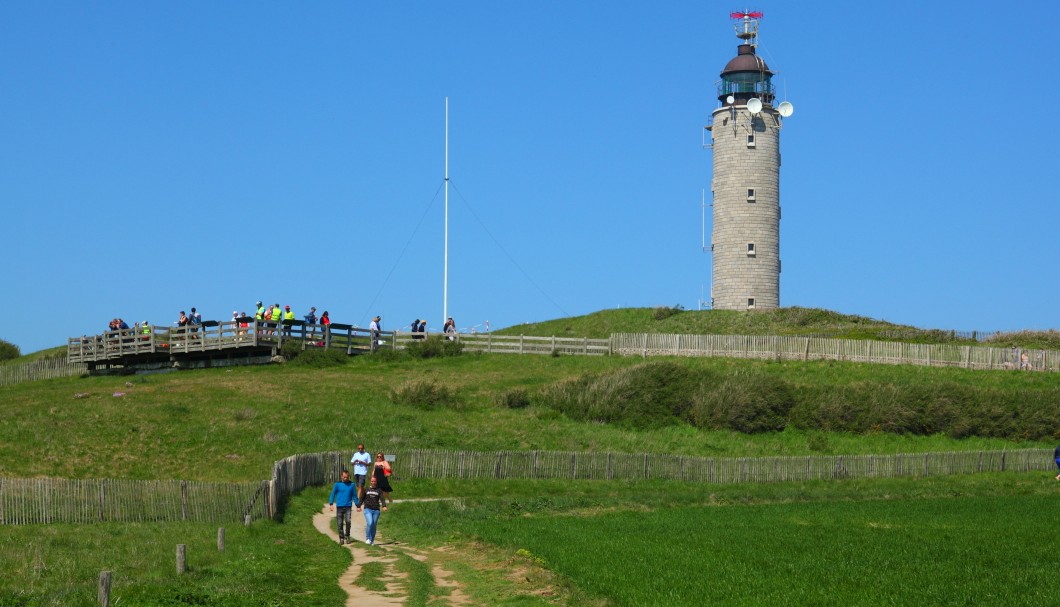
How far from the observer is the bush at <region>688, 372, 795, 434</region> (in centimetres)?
5162

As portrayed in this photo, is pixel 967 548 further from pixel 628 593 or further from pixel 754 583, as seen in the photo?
pixel 628 593

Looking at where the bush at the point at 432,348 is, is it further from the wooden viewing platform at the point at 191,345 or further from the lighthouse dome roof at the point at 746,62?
the lighthouse dome roof at the point at 746,62

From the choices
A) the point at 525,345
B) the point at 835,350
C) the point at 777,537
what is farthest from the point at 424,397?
the point at 777,537

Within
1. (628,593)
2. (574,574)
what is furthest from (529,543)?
(628,593)

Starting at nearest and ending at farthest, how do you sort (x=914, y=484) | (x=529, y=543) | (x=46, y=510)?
(x=529, y=543)
(x=46, y=510)
(x=914, y=484)

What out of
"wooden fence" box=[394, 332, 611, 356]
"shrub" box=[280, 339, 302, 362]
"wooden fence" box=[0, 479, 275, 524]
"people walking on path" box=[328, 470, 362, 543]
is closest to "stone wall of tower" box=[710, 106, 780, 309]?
"wooden fence" box=[394, 332, 611, 356]

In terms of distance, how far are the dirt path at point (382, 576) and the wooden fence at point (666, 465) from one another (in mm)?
8079

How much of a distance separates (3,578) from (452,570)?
26.2ft

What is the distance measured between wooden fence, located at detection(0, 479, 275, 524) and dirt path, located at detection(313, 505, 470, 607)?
2045 mm

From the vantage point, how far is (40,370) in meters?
66.0

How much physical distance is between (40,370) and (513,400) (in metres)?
27.9

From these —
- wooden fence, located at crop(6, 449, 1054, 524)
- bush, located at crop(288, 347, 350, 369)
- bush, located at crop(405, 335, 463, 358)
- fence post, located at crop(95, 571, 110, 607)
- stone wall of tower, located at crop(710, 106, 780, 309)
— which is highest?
stone wall of tower, located at crop(710, 106, 780, 309)

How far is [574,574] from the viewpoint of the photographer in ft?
71.4

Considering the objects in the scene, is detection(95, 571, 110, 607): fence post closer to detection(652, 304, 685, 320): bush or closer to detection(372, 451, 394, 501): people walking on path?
detection(372, 451, 394, 501): people walking on path
